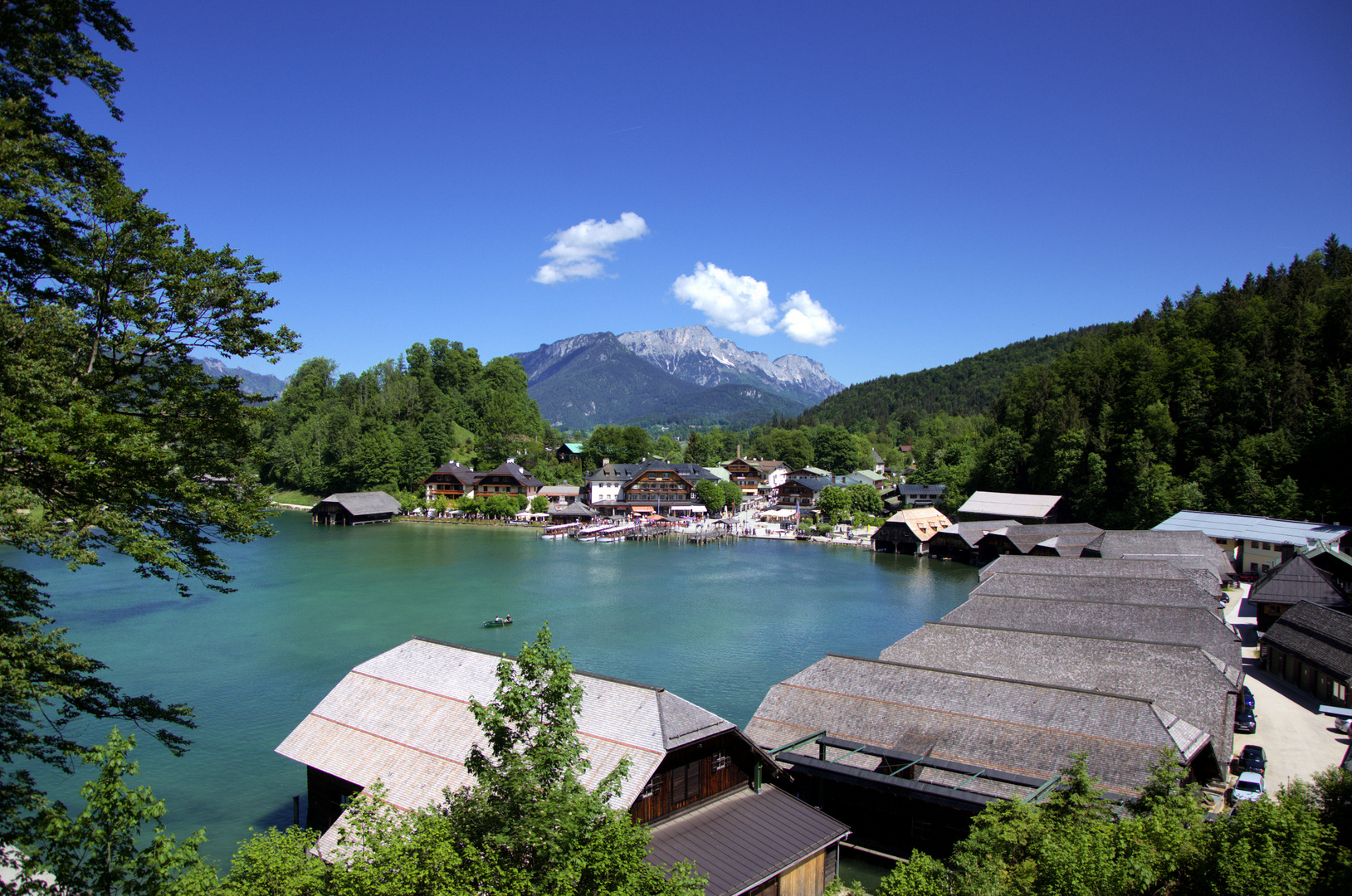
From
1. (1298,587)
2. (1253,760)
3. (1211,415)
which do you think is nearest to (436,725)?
(1253,760)

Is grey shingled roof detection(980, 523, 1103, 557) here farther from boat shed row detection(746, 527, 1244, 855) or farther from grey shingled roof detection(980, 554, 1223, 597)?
boat shed row detection(746, 527, 1244, 855)

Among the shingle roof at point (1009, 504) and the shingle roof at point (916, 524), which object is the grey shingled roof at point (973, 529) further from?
the shingle roof at point (1009, 504)

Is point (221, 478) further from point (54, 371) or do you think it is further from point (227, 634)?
point (227, 634)

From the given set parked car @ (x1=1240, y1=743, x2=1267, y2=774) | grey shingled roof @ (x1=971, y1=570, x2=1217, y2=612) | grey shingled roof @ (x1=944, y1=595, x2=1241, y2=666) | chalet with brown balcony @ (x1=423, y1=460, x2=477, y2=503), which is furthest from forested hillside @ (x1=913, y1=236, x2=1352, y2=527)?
chalet with brown balcony @ (x1=423, y1=460, x2=477, y2=503)

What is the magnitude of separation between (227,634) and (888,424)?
420 feet

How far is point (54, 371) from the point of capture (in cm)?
709

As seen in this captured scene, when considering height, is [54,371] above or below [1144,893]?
above

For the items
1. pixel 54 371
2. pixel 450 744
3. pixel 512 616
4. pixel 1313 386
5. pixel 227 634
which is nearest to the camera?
pixel 54 371

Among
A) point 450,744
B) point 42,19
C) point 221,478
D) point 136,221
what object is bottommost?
point 450,744

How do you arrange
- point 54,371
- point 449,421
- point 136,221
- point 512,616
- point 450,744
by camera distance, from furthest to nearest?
point 449,421 < point 512,616 < point 450,744 < point 136,221 < point 54,371

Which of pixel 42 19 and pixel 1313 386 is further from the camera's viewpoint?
pixel 1313 386

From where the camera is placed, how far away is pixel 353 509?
64938mm

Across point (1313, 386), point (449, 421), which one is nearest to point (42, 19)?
point (1313, 386)

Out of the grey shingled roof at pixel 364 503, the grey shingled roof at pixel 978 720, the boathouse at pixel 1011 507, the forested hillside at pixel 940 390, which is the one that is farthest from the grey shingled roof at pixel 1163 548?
the forested hillside at pixel 940 390
